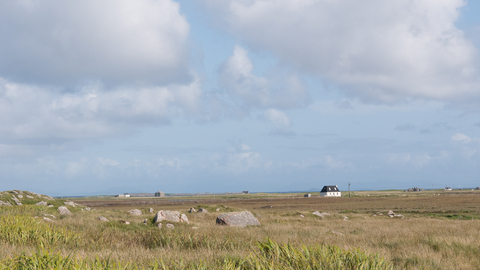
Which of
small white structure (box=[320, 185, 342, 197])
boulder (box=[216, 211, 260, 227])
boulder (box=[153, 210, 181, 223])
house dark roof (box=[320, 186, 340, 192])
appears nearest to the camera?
boulder (box=[216, 211, 260, 227])

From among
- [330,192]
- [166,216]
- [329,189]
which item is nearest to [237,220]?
[166,216]

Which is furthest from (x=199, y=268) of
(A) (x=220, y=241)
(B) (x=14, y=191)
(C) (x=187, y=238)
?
(B) (x=14, y=191)

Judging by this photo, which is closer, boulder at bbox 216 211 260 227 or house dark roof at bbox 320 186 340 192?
boulder at bbox 216 211 260 227

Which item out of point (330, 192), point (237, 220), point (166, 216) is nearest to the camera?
point (237, 220)

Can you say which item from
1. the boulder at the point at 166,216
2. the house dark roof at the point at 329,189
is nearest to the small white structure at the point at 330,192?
the house dark roof at the point at 329,189

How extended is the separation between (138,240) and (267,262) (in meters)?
8.26

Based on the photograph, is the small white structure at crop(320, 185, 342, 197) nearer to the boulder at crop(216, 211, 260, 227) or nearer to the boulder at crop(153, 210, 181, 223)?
the boulder at crop(216, 211, 260, 227)

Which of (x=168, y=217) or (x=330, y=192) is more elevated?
(x=168, y=217)

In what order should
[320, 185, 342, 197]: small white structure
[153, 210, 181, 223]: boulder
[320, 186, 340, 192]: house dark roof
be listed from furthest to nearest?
[320, 186, 340, 192]: house dark roof < [320, 185, 342, 197]: small white structure < [153, 210, 181, 223]: boulder

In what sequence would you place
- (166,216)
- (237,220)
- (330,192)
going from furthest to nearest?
(330,192) < (166,216) < (237,220)

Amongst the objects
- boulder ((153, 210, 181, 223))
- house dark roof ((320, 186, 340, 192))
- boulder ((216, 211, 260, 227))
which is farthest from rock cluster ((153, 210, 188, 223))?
house dark roof ((320, 186, 340, 192))

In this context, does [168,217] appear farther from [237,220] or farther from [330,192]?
[330,192]

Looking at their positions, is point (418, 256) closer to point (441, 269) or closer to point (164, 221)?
point (441, 269)

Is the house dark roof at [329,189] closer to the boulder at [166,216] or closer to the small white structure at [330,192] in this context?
the small white structure at [330,192]
